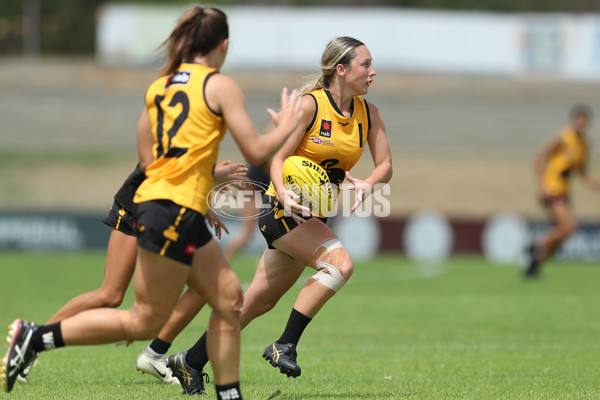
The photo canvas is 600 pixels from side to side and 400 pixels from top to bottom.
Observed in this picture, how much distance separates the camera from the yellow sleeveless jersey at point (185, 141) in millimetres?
4703

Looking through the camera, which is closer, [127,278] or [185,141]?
[185,141]

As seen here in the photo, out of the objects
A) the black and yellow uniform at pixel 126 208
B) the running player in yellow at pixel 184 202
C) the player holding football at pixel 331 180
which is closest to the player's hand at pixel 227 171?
the running player in yellow at pixel 184 202

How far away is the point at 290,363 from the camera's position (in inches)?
227

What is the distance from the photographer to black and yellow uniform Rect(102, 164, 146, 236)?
5.97 meters

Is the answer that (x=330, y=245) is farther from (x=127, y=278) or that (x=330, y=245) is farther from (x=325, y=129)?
(x=127, y=278)

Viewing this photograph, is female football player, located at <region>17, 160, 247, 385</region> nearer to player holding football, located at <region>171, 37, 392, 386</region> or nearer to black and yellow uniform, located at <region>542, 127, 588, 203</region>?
player holding football, located at <region>171, 37, 392, 386</region>

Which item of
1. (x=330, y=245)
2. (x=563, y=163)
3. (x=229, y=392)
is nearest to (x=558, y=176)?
(x=563, y=163)

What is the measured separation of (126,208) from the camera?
603cm

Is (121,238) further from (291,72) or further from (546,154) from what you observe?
(291,72)

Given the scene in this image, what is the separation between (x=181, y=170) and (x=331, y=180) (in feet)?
5.94

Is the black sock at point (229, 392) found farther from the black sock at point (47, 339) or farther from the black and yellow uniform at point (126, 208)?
the black and yellow uniform at point (126, 208)

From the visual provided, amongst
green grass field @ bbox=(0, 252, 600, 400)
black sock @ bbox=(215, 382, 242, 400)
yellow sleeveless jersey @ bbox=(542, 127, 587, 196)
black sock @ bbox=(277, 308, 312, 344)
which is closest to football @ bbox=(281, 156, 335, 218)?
black sock @ bbox=(277, 308, 312, 344)

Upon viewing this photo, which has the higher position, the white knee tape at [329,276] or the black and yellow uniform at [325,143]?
the black and yellow uniform at [325,143]

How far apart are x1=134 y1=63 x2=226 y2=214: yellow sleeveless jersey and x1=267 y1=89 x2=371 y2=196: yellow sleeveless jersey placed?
141 cm
